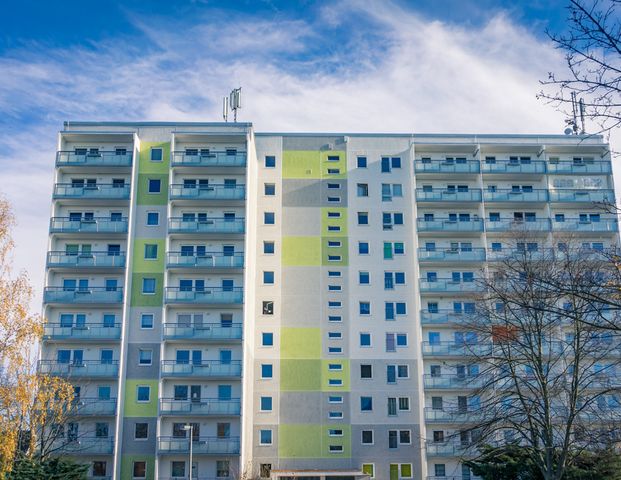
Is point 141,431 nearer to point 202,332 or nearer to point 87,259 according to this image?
point 202,332

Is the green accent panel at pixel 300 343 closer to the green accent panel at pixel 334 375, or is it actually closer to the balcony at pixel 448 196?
the green accent panel at pixel 334 375

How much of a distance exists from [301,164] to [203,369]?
19.8 meters

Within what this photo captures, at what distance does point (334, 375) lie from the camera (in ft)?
203

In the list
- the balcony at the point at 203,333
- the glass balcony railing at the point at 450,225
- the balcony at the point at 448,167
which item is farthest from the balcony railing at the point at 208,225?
the balcony at the point at 448,167

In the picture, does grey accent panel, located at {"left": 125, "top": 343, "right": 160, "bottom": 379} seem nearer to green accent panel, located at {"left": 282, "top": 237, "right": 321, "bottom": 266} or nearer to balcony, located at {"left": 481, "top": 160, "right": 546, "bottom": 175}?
green accent panel, located at {"left": 282, "top": 237, "right": 321, "bottom": 266}

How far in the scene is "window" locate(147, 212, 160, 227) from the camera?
6184 cm

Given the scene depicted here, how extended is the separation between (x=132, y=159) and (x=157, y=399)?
18.9m

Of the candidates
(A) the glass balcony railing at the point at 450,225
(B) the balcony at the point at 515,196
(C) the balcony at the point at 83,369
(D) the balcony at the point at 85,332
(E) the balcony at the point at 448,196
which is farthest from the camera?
(B) the balcony at the point at 515,196

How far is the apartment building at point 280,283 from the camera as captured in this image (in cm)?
5762

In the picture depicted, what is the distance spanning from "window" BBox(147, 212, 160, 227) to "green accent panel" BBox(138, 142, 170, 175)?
357 cm

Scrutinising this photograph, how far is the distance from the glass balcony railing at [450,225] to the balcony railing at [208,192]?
49.8ft

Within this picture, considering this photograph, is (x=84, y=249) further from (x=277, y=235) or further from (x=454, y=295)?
(x=454, y=295)

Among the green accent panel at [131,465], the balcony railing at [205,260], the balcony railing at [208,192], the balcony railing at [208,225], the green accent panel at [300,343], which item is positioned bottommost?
the green accent panel at [131,465]

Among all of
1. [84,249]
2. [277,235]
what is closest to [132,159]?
[84,249]
